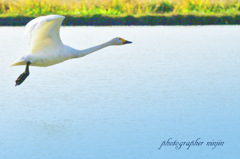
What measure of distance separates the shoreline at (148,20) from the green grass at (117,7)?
3.43ft

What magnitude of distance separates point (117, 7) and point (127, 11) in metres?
0.48

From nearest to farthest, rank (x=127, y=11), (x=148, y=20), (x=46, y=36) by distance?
1. (x=46, y=36)
2. (x=148, y=20)
3. (x=127, y=11)

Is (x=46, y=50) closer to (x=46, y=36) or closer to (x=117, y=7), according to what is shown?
(x=46, y=36)

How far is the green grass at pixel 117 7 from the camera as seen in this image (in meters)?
17.6

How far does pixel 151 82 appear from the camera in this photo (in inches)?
370

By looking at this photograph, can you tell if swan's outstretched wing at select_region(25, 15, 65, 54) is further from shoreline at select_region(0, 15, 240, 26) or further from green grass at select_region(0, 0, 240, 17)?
green grass at select_region(0, 0, 240, 17)

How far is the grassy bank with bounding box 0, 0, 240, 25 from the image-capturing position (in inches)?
633

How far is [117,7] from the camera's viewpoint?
18.3 meters

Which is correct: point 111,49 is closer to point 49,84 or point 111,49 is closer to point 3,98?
point 49,84

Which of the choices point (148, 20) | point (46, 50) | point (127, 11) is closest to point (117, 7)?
point (127, 11)

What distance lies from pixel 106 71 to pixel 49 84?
3.42 feet

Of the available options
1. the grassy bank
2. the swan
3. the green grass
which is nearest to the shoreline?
the grassy bank

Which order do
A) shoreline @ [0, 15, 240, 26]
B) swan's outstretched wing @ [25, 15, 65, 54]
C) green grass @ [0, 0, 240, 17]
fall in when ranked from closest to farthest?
swan's outstretched wing @ [25, 15, 65, 54], shoreline @ [0, 15, 240, 26], green grass @ [0, 0, 240, 17]

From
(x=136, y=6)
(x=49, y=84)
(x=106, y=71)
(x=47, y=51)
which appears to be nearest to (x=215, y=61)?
(x=106, y=71)
